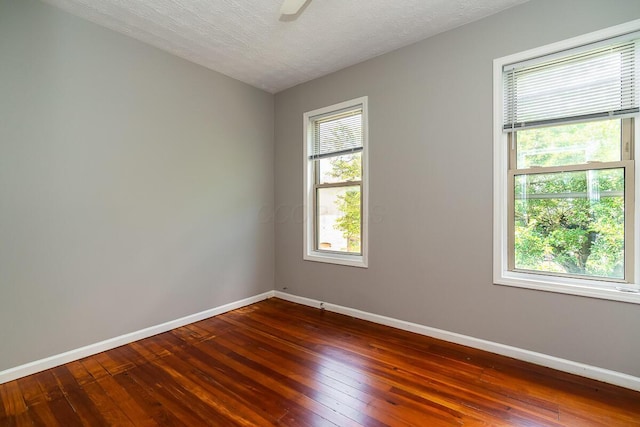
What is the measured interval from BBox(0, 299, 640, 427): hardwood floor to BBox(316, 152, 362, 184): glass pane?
185 cm

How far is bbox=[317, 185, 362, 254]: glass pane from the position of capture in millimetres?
3525

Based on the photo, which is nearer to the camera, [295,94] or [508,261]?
[508,261]

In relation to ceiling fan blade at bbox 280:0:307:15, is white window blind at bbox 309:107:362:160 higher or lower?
lower

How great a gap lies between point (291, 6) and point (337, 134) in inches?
73.9

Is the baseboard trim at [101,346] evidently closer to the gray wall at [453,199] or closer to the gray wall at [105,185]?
the gray wall at [105,185]

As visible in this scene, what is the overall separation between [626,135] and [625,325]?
4.45 ft

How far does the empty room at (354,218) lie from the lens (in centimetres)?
201

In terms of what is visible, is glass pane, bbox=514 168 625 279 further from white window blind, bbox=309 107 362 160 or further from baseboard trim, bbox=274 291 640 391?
white window blind, bbox=309 107 362 160

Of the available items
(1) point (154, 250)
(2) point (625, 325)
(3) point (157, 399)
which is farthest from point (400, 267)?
(1) point (154, 250)

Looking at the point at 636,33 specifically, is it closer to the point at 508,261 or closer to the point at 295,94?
the point at 508,261

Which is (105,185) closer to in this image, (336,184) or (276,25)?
(276,25)

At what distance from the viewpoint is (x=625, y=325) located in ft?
6.66

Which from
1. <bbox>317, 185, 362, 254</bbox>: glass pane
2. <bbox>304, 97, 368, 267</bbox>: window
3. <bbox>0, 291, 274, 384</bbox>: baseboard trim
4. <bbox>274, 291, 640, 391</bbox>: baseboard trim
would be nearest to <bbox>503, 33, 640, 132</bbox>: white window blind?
<bbox>304, 97, 368, 267</bbox>: window

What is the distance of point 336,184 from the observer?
3658 millimetres
